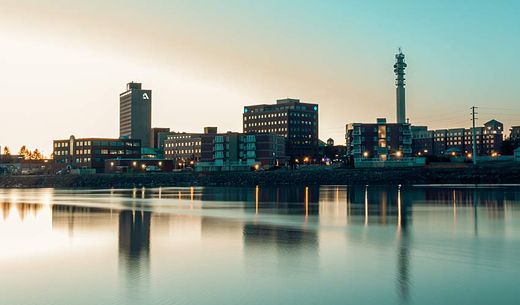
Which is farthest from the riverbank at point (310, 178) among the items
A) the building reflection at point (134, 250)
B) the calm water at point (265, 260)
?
the building reflection at point (134, 250)

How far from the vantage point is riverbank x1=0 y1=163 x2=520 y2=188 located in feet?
412

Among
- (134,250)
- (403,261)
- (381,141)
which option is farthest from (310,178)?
(403,261)

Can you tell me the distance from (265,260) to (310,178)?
120 meters

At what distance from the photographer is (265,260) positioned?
88.4ft

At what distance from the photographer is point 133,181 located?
17762 cm

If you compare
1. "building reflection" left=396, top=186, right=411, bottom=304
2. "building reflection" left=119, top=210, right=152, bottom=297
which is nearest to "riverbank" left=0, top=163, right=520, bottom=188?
"building reflection" left=396, top=186, right=411, bottom=304

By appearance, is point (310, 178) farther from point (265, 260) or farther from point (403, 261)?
point (403, 261)

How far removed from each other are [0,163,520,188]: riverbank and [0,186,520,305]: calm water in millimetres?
82070

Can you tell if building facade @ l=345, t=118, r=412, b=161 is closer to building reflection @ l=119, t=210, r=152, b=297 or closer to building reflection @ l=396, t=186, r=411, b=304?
building reflection @ l=119, t=210, r=152, b=297

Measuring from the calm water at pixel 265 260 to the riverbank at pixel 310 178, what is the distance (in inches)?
3231

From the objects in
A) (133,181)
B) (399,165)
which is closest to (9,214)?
(399,165)

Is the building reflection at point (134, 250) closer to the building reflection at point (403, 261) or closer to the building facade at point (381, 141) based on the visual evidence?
the building reflection at point (403, 261)

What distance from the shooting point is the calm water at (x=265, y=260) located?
1983 cm

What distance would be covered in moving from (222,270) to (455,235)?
1770 cm
